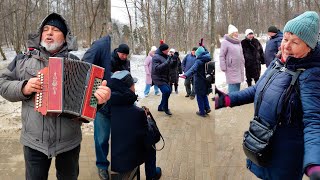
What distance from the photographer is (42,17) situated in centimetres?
3027

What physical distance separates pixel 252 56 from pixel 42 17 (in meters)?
27.9

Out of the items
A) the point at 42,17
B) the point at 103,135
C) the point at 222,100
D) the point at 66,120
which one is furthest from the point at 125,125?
the point at 42,17

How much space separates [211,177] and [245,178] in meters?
0.40

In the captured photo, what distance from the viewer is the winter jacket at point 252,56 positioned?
6.53 meters

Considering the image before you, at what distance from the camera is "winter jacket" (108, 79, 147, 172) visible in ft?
9.55

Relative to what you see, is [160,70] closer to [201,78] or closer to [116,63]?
[201,78]

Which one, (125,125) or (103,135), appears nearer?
(125,125)

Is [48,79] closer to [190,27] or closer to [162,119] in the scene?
[162,119]

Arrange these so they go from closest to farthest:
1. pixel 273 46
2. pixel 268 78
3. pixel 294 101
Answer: pixel 294 101, pixel 268 78, pixel 273 46

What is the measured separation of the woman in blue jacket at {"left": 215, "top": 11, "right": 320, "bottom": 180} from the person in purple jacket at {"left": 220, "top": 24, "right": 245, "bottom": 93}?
344 cm

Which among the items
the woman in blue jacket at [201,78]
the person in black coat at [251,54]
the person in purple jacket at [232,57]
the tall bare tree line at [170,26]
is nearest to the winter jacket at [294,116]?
the woman in blue jacket at [201,78]

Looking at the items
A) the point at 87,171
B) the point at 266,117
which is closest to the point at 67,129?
the point at 266,117

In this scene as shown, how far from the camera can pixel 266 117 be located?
6.33 ft

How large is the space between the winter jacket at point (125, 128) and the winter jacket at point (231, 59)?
2.95 m
